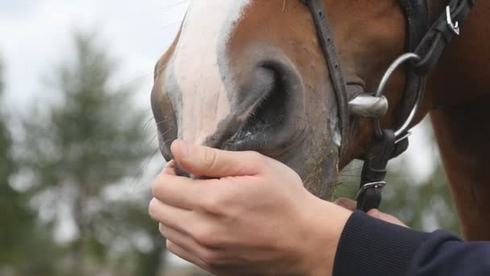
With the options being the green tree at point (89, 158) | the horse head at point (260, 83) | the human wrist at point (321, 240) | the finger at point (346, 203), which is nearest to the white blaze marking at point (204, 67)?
the horse head at point (260, 83)

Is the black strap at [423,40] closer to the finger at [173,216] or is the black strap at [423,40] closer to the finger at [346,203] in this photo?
the finger at [346,203]

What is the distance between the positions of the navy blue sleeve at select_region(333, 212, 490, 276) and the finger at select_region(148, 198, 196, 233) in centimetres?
30

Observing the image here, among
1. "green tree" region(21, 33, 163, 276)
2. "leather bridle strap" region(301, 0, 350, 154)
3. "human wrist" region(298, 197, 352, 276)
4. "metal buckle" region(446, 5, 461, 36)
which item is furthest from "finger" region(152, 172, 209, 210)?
"green tree" region(21, 33, 163, 276)

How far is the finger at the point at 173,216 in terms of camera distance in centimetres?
171

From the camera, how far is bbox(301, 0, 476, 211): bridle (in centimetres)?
238

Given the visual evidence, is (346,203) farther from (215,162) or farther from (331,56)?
(215,162)

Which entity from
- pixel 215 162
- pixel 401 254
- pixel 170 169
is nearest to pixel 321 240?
pixel 401 254

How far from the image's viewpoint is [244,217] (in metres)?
1.69

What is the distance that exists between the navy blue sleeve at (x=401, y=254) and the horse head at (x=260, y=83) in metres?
0.38

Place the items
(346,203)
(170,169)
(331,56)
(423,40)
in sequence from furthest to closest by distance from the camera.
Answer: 1. (423,40)
2. (346,203)
3. (331,56)
4. (170,169)

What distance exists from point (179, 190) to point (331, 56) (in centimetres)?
68

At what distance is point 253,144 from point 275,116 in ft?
0.32

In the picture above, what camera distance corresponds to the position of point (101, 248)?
3441cm

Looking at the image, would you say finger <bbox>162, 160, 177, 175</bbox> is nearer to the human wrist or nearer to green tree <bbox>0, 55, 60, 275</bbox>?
the human wrist
